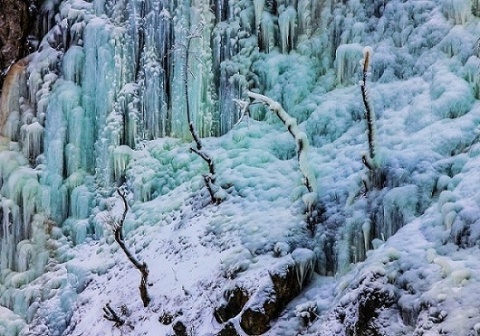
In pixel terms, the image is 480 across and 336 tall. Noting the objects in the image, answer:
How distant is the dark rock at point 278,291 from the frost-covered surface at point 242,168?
0.05 m

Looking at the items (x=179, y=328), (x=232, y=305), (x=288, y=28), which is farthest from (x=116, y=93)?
(x=232, y=305)

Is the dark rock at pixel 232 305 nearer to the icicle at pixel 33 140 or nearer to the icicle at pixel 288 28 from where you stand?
the icicle at pixel 288 28

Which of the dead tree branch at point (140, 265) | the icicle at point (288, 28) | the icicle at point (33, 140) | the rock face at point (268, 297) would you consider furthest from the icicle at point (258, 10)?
the rock face at point (268, 297)

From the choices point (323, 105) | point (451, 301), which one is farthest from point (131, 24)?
point (451, 301)

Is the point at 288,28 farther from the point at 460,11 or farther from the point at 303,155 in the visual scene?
the point at 303,155

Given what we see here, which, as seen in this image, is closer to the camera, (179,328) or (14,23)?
(179,328)

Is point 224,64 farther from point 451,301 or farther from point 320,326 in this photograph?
point 451,301

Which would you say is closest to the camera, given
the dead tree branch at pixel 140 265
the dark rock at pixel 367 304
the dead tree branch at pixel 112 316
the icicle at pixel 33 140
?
the dark rock at pixel 367 304

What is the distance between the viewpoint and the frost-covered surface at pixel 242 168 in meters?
6.79

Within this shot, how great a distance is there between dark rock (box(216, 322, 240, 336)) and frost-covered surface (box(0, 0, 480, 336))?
0.21ft

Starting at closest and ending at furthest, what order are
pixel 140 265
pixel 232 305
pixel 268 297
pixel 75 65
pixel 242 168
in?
pixel 268 297
pixel 232 305
pixel 140 265
pixel 242 168
pixel 75 65

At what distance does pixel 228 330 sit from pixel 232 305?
26 cm

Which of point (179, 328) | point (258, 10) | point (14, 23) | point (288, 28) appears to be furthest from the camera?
point (14, 23)

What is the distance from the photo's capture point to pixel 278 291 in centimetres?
736
